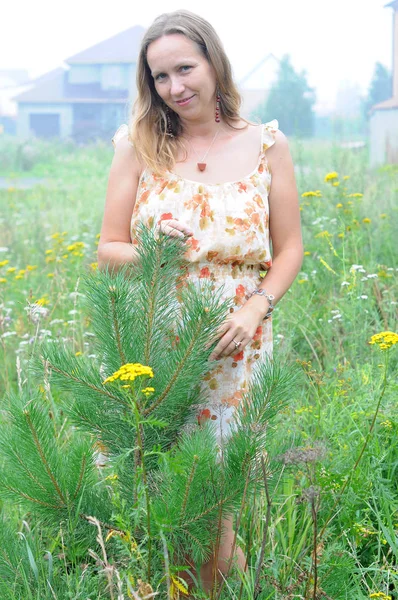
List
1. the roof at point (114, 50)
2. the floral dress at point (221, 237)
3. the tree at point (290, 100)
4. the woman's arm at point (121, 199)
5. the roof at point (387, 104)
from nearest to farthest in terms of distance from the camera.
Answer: the floral dress at point (221, 237), the woman's arm at point (121, 199), the roof at point (387, 104), the tree at point (290, 100), the roof at point (114, 50)

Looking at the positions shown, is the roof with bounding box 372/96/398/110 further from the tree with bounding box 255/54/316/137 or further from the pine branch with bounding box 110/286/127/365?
the pine branch with bounding box 110/286/127/365

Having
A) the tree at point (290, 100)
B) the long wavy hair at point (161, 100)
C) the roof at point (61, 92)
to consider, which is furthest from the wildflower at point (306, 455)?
the roof at point (61, 92)

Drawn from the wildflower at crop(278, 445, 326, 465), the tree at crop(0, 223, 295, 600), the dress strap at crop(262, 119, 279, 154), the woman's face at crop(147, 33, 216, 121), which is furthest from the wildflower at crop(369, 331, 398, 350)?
the woman's face at crop(147, 33, 216, 121)

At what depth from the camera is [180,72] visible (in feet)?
7.95

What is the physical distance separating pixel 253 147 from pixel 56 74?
9.29 m

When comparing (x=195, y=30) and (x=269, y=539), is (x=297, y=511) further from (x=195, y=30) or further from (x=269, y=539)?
(x=195, y=30)

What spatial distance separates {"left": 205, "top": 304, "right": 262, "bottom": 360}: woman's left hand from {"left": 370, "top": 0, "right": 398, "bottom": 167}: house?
6179 mm

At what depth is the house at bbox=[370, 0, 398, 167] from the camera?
8242 millimetres

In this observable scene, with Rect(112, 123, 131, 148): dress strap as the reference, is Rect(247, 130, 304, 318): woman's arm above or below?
below

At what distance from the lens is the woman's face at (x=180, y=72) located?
2404 millimetres

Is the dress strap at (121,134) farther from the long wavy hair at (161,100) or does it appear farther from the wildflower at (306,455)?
the wildflower at (306,455)

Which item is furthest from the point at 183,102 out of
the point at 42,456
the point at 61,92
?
the point at 61,92

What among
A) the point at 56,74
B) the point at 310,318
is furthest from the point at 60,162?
the point at 310,318

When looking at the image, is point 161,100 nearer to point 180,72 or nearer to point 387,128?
point 180,72
